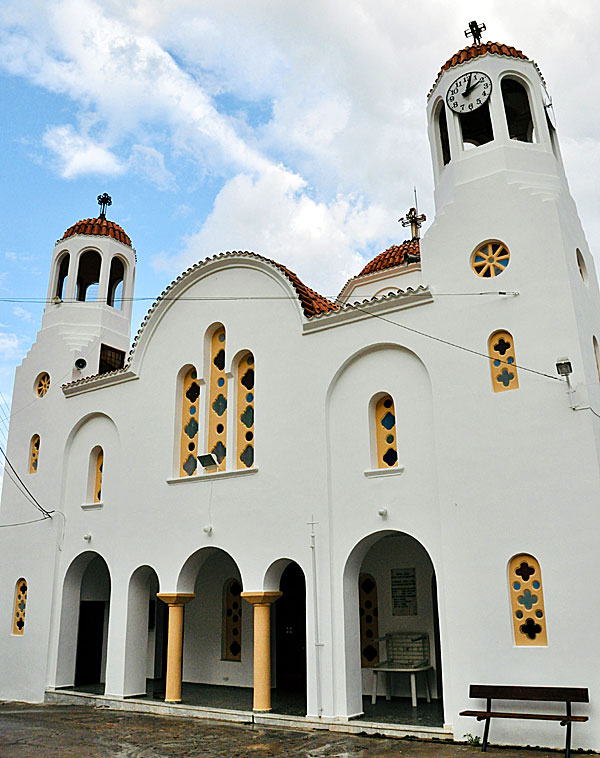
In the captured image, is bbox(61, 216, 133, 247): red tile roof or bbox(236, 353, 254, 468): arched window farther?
bbox(61, 216, 133, 247): red tile roof

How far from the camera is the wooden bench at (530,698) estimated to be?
7.77 m

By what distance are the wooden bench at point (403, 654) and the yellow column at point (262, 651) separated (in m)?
1.83

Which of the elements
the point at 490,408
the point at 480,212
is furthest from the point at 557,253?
the point at 490,408

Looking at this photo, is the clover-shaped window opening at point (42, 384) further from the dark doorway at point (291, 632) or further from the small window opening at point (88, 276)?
the dark doorway at point (291, 632)

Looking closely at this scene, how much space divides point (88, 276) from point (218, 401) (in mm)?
7037

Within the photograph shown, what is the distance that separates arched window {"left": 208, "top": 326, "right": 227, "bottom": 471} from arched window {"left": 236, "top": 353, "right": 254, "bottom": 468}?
13.7 inches

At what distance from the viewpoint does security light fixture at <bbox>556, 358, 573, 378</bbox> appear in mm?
8781

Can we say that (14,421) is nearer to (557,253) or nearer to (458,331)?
(458,331)

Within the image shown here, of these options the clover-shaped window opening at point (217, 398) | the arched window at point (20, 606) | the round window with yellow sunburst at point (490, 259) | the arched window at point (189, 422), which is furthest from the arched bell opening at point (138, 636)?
the round window with yellow sunburst at point (490, 259)

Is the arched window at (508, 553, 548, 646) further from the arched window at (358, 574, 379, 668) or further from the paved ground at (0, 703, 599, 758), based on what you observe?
the arched window at (358, 574, 379, 668)

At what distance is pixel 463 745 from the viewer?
27.9 ft

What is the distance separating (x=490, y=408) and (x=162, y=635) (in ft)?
33.9

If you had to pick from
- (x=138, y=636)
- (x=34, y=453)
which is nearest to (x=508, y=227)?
(x=138, y=636)

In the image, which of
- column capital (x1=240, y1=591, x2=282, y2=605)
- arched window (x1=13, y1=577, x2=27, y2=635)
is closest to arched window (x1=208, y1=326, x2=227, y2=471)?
column capital (x1=240, y1=591, x2=282, y2=605)
